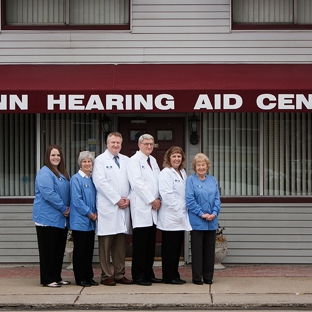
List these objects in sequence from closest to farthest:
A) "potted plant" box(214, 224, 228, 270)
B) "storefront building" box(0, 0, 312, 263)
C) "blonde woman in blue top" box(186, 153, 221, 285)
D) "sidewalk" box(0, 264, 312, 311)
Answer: "sidewalk" box(0, 264, 312, 311) → "blonde woman in blue top" box(186, 153, 221, 285) → "potted plant" box(214, 224, 228, 270) → "storefront building" box(0, 0, 312, 263)

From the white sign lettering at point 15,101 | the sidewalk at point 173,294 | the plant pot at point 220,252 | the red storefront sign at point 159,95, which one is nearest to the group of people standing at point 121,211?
the sidewalk at point 173,294

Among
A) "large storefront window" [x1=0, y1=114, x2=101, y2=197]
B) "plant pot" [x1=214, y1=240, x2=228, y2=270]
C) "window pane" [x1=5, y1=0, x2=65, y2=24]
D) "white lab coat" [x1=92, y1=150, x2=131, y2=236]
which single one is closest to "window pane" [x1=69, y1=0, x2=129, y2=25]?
"window pane" [x1=5, y1=0, x2=65, y2=24]

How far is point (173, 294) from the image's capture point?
9.47 m

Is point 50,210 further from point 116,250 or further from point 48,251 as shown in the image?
point 116,250

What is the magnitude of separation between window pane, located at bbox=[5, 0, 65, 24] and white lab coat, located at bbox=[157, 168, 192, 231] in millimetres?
3666

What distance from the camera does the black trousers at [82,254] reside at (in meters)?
Answer: 9.98

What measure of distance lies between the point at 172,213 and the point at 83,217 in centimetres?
117

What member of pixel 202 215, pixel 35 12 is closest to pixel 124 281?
pixel 202 215

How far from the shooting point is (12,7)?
12.3 metres

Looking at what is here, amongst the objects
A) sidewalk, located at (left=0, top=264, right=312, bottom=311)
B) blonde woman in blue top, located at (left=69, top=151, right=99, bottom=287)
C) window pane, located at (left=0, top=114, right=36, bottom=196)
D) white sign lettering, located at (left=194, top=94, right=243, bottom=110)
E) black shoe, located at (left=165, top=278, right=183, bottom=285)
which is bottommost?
sidewalk, located at (left=0, top=264, right=312, bottom=311)

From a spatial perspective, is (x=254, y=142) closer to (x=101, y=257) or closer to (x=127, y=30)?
(x=127, y=30)

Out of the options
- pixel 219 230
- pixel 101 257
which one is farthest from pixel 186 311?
pixel 219 230

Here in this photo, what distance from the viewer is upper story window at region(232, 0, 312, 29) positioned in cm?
1212

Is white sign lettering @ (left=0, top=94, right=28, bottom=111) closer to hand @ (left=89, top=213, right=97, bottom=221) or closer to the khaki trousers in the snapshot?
hand @ (left=89, top=213, right=97, bottom=221)
